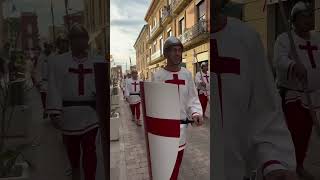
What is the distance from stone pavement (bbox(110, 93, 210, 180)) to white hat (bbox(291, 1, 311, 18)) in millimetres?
353

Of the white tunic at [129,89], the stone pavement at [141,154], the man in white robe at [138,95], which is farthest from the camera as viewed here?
the white tunic at [129,89]

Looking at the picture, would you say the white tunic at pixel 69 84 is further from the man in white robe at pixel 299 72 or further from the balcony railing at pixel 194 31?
the man in white robe at pixel 299 72

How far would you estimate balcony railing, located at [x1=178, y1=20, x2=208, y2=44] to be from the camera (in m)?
0.98

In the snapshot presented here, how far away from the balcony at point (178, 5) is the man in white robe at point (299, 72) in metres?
0.29

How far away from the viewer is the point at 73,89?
1.01 metres

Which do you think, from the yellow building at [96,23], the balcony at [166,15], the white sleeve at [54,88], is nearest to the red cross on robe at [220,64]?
the balcony at [166,15]

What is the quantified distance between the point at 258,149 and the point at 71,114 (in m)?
0.42

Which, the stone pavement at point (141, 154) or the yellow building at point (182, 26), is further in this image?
the stone pavement at point (141, 154)

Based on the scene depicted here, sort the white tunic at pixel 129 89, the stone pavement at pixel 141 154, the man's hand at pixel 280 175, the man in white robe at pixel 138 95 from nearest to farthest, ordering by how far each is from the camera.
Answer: the man's hand at pixel 280 175, the stone pavement at pixel 141 154, the man in white robe at pixel 138 95, the white tunic at pixel 129 89

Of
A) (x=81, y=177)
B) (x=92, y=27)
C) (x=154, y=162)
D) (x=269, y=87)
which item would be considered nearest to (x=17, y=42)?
(x=92, y=27)

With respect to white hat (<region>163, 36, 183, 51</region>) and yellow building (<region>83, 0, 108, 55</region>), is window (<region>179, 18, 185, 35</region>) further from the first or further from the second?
yellow building (<region>83, 0, 108, 55</region>)

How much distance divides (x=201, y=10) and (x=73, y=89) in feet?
1.09

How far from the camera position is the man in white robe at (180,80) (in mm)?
1146

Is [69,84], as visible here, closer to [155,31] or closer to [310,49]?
[155,31]
